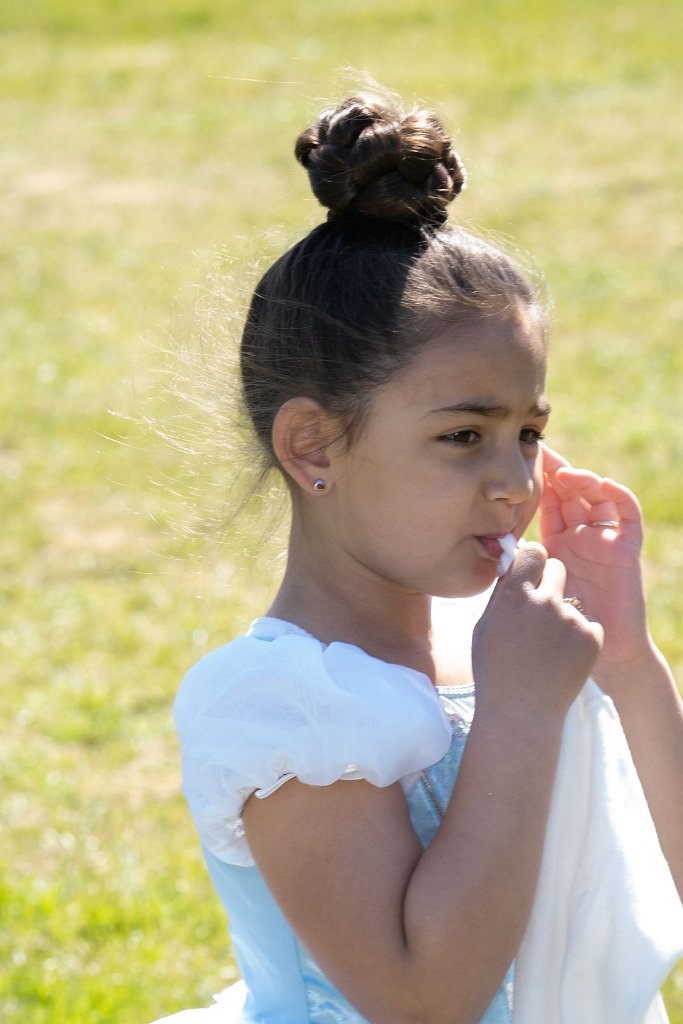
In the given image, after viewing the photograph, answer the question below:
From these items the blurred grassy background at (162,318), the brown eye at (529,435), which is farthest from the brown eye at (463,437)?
the blurred grassy background at (162,318)

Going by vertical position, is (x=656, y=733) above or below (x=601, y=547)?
below

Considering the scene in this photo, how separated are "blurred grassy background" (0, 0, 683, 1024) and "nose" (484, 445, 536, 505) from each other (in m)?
0.61

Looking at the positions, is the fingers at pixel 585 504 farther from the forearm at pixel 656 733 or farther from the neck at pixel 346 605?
the neck at pixel 346 605

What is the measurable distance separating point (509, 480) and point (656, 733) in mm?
496

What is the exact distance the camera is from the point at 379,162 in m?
1.92

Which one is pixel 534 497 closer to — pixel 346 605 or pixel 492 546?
pixel 492 546

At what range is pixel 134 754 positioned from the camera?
4.39 metres

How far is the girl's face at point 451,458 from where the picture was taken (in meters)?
1.81

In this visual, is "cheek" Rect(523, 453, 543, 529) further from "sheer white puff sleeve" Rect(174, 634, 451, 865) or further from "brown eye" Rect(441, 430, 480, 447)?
"sheer white puff sleeve" Rect(174, 634, 451, 865)

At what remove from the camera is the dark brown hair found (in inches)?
73.5

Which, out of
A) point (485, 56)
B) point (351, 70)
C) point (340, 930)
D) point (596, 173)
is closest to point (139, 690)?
point (351, 70)

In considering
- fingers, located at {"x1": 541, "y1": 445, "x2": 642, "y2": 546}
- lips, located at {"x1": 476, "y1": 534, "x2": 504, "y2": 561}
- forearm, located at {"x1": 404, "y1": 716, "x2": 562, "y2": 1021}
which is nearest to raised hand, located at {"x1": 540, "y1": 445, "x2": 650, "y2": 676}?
fingers, located at {"x1": 541, "y1": 445, "x2": 642, "y2": 546}

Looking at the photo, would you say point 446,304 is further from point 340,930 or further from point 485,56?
point 485,56

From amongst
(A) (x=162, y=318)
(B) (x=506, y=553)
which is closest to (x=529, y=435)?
(B) (x=506, y=553)
